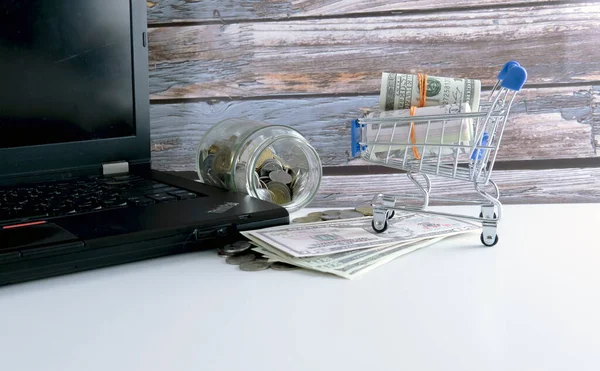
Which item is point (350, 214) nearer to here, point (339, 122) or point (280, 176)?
point (280, 176)

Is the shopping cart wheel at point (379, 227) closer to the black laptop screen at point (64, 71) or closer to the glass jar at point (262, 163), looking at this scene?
the glass jar at point (262, 163)

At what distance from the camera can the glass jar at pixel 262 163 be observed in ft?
3.71

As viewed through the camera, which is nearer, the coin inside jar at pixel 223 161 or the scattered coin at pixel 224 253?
the scattered coin at pixel 224 253

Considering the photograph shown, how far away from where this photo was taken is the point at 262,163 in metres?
1.19

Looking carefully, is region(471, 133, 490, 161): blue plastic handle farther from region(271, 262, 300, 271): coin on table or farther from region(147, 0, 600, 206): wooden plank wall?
region(147, 0, 600, 206): wooden plank wall

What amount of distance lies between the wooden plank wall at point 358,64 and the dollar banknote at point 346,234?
409 millimetres

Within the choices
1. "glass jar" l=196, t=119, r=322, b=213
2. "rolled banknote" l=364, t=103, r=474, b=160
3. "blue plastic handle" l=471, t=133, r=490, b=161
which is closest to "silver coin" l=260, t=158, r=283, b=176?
"glass jar" l=196, t=119, r=322, b=213

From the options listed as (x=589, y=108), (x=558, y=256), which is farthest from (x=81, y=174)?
(x=589, y=108)

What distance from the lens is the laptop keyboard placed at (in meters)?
0.95

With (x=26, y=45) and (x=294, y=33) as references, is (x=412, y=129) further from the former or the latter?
(x=26, y=45)

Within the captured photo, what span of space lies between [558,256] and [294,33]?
0.71m

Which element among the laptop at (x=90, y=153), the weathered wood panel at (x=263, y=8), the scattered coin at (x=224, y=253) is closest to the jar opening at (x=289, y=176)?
the laptop at (x=90, y=153)

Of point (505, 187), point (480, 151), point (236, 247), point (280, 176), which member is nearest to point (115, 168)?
point (280, 176)

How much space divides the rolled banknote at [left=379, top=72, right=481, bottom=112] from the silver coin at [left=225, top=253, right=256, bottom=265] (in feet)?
0.93
